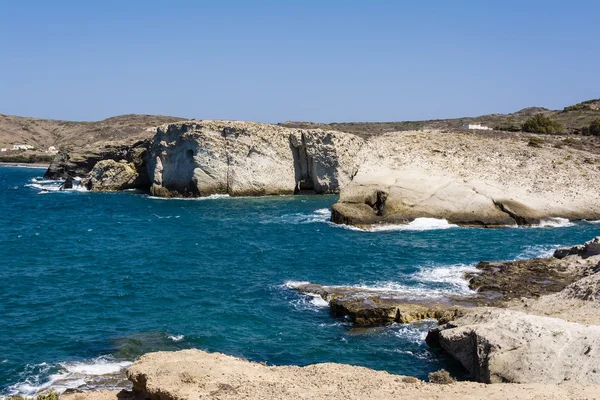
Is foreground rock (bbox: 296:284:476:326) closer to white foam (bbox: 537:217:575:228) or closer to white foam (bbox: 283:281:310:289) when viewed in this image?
white foam (bbox: 283:281:310:289)

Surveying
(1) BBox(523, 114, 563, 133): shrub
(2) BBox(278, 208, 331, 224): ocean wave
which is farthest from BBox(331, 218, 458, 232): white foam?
(1) BBox(523, 114, 563, 133): shrub

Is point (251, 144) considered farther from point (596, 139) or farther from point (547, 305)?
point (547, 305)

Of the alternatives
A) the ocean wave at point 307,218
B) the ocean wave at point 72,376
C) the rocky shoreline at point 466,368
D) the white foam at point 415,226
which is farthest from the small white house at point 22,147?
the rocky shoreline at point 466,368

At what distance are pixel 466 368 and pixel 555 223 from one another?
32.1 metres

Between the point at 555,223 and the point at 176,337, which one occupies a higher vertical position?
the point at 555,223

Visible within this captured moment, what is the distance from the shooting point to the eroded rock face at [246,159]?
218 ft

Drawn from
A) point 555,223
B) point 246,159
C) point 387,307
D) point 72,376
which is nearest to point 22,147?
point 246,159

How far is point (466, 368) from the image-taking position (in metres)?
18.2

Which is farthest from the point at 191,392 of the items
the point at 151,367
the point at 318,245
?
the point at 318,245

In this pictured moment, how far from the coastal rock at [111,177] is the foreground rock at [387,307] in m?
54.7

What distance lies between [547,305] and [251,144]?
49375 millimetres

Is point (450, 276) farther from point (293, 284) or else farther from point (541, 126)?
point (541, 126)

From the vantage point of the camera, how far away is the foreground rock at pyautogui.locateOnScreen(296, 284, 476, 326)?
23141mm

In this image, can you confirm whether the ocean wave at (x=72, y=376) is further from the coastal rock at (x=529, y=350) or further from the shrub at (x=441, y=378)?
the coastal rock at (x=529, y=350)
